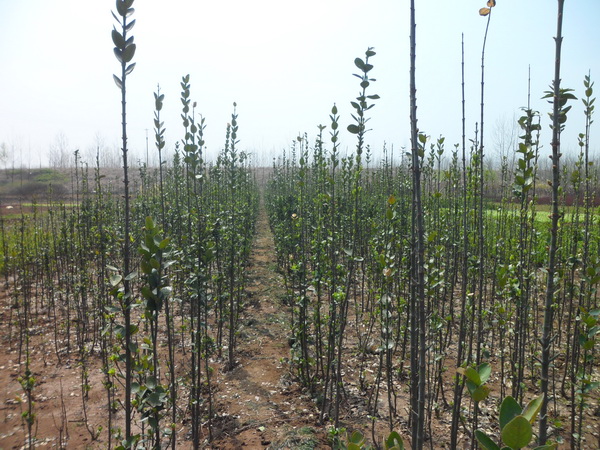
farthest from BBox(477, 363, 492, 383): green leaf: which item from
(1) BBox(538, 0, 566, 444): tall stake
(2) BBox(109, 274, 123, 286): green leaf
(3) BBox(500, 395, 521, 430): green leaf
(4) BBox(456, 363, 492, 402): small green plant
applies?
(2) BBox(109, 274, 123, 286): green leaf

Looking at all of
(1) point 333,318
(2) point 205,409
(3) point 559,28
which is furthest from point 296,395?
(3) point 559,28

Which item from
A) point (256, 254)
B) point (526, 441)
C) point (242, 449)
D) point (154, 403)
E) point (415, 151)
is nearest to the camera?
point (526, 441)

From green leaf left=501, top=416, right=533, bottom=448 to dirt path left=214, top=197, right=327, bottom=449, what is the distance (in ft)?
9.00

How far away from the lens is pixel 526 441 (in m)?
0.88

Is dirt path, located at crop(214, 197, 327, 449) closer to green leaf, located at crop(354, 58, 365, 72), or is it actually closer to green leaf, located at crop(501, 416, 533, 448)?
green leaf, located at crop(501, 416, 533, 448)

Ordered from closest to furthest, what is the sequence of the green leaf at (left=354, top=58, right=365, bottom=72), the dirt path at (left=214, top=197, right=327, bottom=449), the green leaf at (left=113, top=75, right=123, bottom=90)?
1. the green leaf at (left=113, top=75, right=123, bottom=90)
2. the green leaf at (left=354, top=58, right=365, bottom=72)
3. the dirt path at (left=214, top=197, right=327, bottom=449)

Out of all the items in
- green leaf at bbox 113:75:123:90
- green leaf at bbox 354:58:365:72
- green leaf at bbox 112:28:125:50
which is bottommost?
green leaf at bbox 113:75:123:90

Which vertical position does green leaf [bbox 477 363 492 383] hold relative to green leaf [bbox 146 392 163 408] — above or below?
above

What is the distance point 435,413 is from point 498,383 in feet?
4.08

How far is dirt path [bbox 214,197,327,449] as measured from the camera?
141 inches

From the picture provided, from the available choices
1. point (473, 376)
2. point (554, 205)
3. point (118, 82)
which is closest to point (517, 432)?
point (473, 376)

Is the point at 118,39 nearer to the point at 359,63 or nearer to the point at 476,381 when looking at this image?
the point at 359,63

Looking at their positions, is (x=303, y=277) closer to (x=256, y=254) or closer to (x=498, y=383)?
(x=498, y=383)

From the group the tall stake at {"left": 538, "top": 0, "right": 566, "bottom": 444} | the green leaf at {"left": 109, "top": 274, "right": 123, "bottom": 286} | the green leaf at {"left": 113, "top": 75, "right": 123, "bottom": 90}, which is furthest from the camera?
the green leaf at {"left": 113, "top": 75, "right": 123, "bottom": 90}
